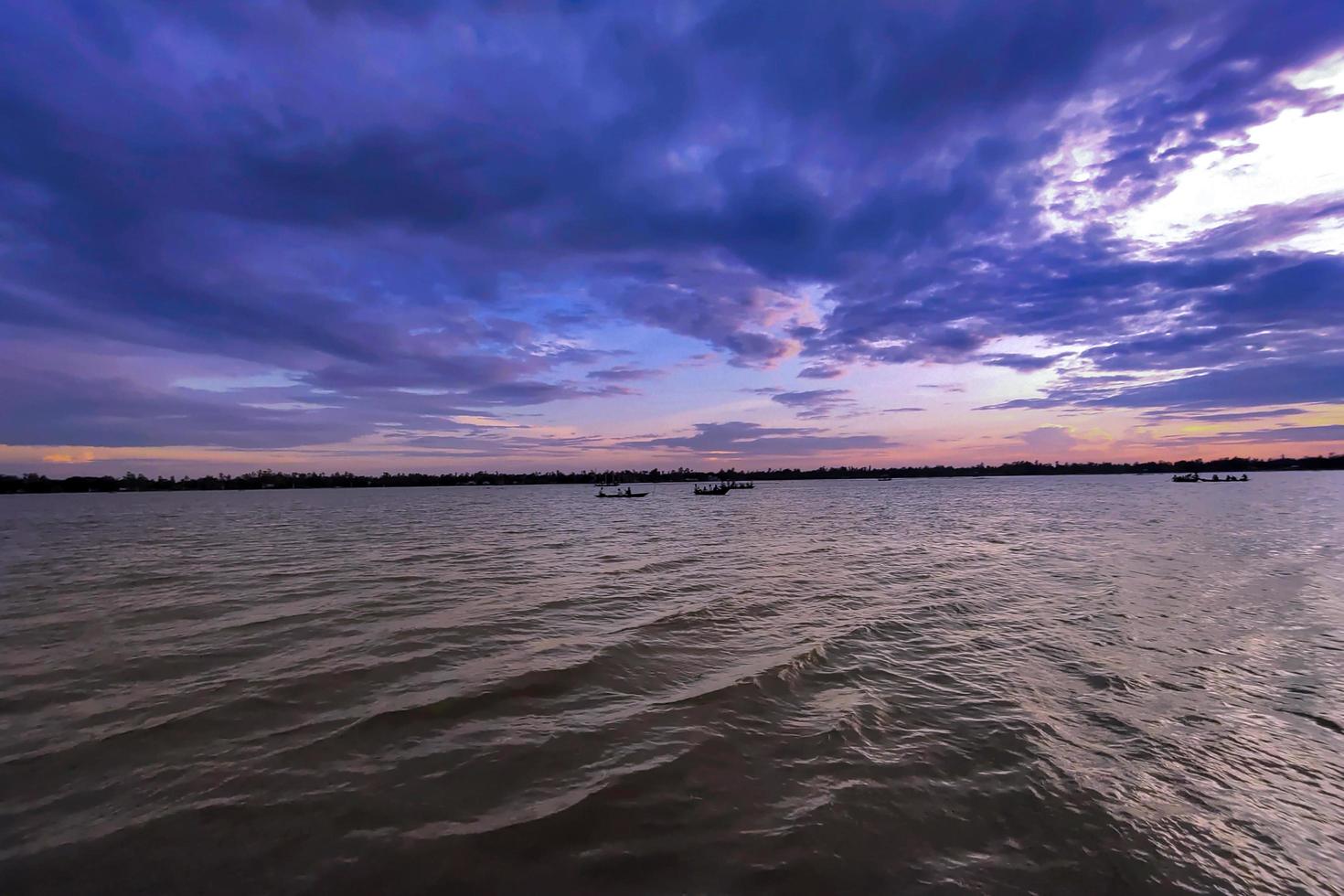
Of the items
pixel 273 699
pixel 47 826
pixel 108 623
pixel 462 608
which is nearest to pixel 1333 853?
pixel 47 826

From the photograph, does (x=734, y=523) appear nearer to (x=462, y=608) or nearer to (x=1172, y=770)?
(x=462, y=608)

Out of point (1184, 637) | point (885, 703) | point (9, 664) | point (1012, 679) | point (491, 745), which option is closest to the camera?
point (491, 745)

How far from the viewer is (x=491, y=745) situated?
7.79 m

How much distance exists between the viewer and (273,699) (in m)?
9.52

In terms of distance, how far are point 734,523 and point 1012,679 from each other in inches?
1612

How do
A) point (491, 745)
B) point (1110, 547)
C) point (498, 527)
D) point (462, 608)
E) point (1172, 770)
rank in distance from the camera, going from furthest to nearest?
point (498, 527) → point (1110, 547) → point (462, 608) → point (491, 745) → point (1172, 770)

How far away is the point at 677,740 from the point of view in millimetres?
7996

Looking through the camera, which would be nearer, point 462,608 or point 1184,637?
point 1184,637

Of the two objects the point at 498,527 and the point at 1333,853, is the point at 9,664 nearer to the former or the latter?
the point at 1333,853

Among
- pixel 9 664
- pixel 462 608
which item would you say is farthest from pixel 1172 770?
pixel 9 664

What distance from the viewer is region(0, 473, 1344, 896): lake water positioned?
211 inches

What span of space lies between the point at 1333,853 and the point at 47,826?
43.5 feet

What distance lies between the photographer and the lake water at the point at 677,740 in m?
5.36

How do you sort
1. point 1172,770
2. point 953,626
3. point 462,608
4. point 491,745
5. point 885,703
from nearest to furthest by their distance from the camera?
point 1172,770, point 491,745, point 885,703, point 953,626, point 462,608
